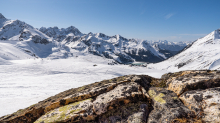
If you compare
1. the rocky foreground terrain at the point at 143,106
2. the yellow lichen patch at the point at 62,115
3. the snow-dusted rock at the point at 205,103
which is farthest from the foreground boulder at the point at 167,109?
the yellow lichen patch at the point at 62,115

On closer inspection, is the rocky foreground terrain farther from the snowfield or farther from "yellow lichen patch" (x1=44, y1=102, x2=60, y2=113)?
the snowfield

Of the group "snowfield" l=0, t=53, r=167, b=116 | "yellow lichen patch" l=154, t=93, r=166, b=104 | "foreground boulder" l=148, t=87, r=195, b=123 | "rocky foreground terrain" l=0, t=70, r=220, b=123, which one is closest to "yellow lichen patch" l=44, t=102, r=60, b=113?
"rocky foreground terrain" l=0, t=70, r=220, b=123

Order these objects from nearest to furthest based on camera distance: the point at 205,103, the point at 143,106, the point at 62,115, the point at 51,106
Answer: the point at 205,103, the point at 143,106, the point at 62,115, the point at 51,106

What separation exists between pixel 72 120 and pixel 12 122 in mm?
4114

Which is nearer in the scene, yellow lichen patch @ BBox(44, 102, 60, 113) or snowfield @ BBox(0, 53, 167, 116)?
yellow lichen patch @ BBox(44, 102, 60, 113)

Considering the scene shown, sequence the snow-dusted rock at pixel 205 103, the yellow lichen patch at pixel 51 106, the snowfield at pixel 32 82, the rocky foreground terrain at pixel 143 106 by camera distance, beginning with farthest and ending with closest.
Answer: the snowfield at pixel 32 82
the yellow lichen patch at pixel 51 106
the rocky foreground terrain at pixel 143 106
the snow-dusted rock at pixel 205 103

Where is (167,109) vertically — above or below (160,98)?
below

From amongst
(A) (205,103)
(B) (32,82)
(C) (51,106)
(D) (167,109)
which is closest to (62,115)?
(C) (51,106)

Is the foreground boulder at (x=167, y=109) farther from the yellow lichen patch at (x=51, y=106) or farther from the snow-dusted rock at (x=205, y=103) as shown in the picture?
the yellow lichen patch at (x=51, y=106)

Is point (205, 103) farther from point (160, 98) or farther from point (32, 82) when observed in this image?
point (32, 82)

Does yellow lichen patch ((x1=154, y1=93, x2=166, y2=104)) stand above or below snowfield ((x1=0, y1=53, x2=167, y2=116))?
above

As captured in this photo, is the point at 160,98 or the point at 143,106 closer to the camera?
the point at 143,106

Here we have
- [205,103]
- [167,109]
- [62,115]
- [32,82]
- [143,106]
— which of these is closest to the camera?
[205,103]

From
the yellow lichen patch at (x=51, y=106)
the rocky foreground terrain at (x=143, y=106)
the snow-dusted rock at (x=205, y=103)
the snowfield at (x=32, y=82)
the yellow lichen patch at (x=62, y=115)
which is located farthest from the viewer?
the snowfield at (x=32, y=82)
